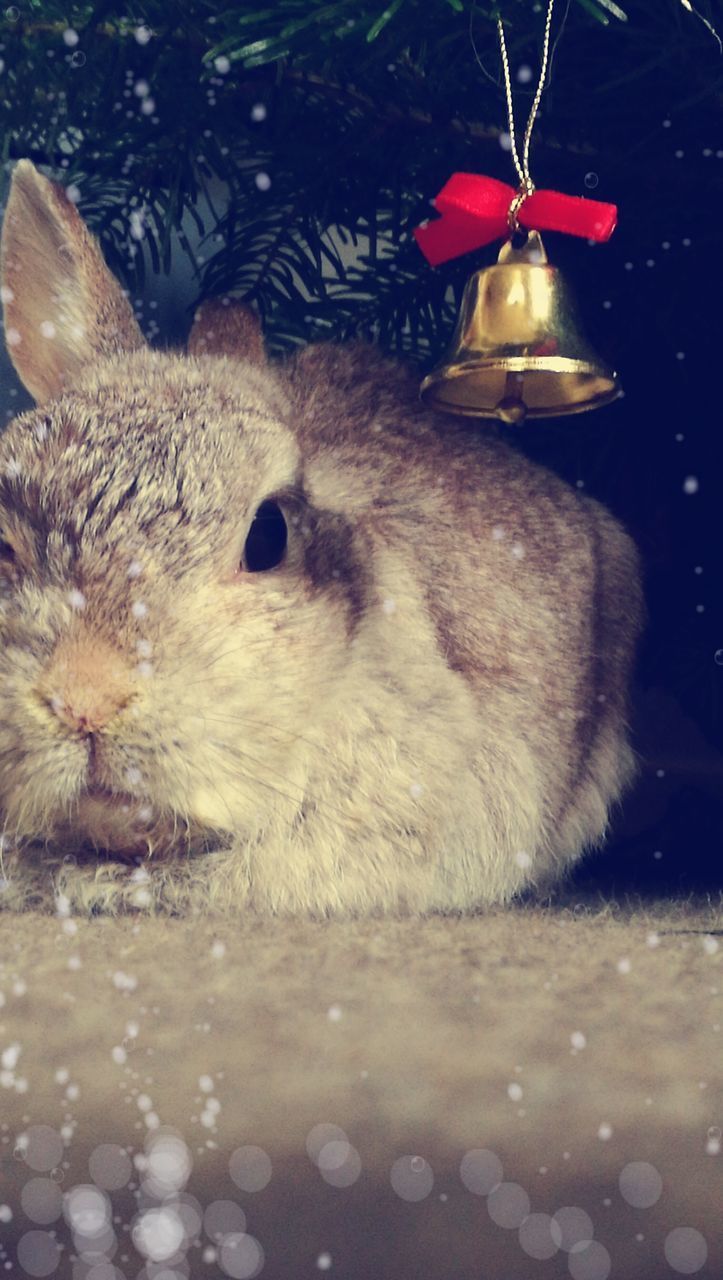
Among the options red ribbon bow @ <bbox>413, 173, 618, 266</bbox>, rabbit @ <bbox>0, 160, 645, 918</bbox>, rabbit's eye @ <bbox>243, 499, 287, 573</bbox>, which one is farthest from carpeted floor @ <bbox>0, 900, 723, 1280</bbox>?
red ribbon bow @ <bbox>413, 173, 618, 266</bbox>

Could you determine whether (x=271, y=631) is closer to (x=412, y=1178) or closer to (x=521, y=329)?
(x=521, y=329)

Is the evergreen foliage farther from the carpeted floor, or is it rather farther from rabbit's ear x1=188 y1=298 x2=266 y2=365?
the carpeted floor

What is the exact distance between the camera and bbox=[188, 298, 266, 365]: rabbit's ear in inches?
40.1

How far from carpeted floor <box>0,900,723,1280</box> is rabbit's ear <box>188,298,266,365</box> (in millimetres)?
538

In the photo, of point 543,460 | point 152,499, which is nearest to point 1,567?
point 152,499

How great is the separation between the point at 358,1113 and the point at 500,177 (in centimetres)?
74

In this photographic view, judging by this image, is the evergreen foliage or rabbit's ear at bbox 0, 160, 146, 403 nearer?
the evergreen foliage

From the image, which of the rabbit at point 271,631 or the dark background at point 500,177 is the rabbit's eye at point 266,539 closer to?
the rabbit at point 271,631

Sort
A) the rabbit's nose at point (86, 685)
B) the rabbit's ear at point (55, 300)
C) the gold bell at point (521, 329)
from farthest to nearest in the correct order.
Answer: the rabbit's ear at point (55, 300) < the gold bell at point (521, 329) < the rabbit's nose at point (86, 685)

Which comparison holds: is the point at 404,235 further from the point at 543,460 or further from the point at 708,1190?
the point at 708,1190

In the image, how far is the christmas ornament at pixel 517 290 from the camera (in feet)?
2.57

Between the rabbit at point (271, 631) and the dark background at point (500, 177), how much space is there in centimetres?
6

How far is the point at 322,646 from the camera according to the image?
2.69 feet

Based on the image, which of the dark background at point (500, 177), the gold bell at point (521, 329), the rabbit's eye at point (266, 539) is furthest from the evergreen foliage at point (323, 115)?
the rabbit's eye at point (266, 539)
